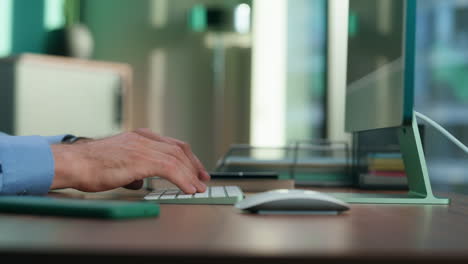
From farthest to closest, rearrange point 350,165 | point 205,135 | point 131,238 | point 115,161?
1. point 205,135
2. point 350,165
3. point 115,161
4. point 131,238

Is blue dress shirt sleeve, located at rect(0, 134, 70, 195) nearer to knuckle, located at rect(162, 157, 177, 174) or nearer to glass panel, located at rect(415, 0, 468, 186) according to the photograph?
knuckle, located at rect(162, 157, 177, 174)

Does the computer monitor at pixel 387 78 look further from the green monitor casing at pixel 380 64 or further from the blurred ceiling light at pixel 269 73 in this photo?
the blurred ceiling light at pixel 269 73

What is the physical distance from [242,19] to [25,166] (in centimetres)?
376

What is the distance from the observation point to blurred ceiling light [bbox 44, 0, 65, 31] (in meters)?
4.38

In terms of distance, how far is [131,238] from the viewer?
0.52 meters

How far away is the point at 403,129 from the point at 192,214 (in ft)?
1.62

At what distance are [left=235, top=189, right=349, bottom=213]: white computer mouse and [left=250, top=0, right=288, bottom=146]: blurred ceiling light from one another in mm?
4128

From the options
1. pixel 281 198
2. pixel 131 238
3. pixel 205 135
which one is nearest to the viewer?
pixel 131 238

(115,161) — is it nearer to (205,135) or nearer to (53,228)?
(53,228)

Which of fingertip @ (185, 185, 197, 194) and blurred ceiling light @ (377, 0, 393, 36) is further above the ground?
blurred ceiling light @ (377, 0, 393, 36)

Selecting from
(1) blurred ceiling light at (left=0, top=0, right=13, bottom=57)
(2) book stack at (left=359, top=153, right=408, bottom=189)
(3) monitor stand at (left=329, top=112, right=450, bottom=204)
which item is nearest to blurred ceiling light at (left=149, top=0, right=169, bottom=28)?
(1) blurred ceiling light at (left=0, top=0, right=13, bottom=57)

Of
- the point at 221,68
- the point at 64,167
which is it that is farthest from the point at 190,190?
the point at 221,68

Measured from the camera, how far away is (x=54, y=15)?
177 inches

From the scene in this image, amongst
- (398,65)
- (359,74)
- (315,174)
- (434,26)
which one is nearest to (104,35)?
(434,26)
